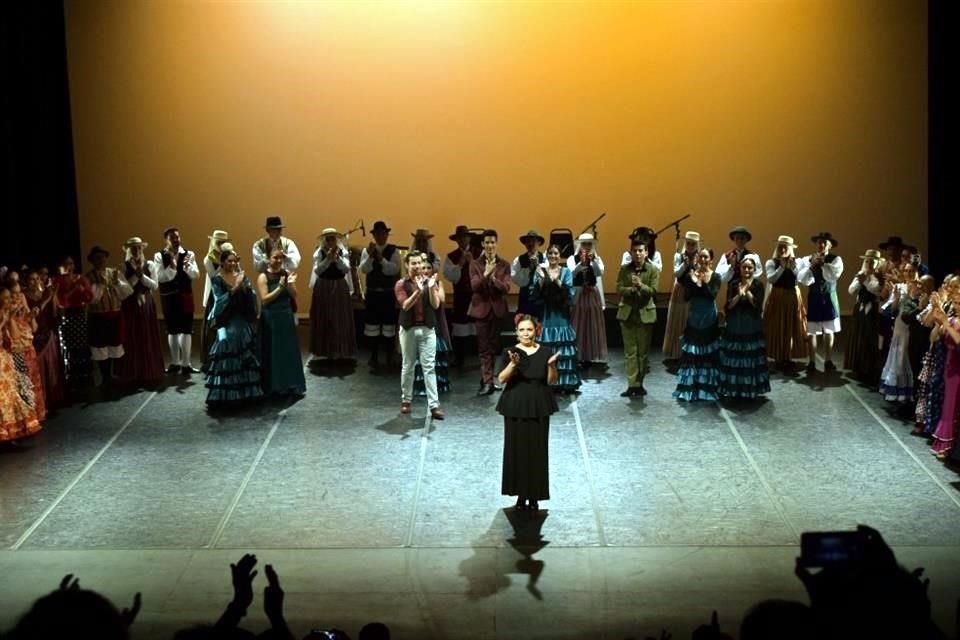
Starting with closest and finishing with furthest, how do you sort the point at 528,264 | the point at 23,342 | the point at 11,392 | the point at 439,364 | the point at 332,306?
the point at 11,392 < the point at 23,342 < the point at 439,364 < the point at 528,264 < the point at 332,306

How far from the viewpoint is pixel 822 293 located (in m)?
10.7

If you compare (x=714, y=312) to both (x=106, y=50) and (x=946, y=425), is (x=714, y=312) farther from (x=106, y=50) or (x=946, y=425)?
(x=106, y=50)

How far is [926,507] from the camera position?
7.69m

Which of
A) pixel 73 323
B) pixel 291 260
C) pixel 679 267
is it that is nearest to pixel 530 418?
pixel 679 267

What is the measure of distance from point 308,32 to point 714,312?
5.15 m

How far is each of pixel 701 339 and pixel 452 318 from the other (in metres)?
2.47

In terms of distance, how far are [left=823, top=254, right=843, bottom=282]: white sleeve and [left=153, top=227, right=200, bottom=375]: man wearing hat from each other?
5158 millimetres

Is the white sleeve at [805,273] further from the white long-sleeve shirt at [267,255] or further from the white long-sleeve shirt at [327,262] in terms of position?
the white long-sleeve shirt at [267,255]

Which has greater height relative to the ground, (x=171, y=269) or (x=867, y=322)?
(x=171, y=269)

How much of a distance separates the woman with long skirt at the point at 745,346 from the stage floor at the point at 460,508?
0.24 metres

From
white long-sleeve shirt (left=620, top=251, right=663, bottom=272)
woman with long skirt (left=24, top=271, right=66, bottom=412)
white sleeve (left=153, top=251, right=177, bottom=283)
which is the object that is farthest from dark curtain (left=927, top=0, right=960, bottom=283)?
woman with long skirt (left=24, top=271, right=66, bottom=412)

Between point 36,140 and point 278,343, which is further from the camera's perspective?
point 36,140

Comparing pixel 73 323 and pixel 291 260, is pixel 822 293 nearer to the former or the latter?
pixel 291 260

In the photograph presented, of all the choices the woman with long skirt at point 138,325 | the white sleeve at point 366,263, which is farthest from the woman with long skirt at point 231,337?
the white sleeve at point 366,263
